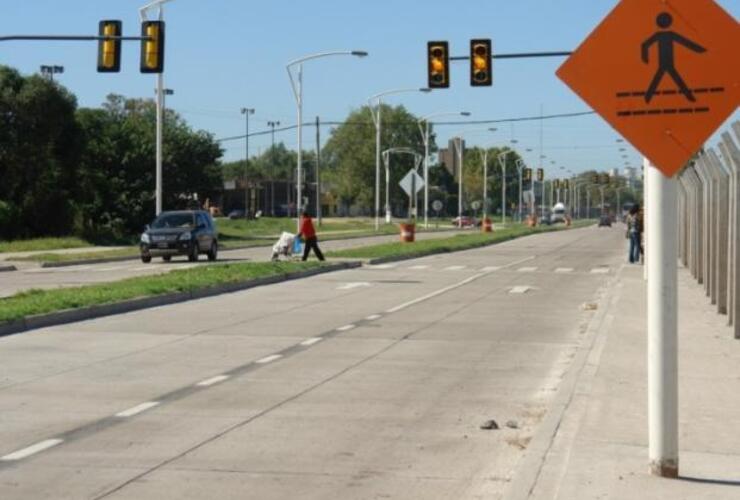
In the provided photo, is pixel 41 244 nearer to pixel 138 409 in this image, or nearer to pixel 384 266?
pixel 384 266

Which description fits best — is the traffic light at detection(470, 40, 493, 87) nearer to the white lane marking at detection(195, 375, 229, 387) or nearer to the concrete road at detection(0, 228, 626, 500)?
the concrete road at detection(0, 228, 626, 500)

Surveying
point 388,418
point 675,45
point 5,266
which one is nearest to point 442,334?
point 388,418

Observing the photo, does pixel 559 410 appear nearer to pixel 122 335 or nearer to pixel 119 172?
pixel 122 335

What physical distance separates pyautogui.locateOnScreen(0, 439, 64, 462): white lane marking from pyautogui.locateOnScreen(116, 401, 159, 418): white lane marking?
48.8 inches

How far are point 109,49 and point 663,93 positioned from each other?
80.7ft

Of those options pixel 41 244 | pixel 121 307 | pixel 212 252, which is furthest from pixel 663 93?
pixel 41 244

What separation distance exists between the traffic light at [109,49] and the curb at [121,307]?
250 inches

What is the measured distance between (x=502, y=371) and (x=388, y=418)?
3.46 m

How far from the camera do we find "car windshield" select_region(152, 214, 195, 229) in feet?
142

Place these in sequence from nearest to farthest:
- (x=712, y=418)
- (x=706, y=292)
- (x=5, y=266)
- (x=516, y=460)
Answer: (x=516, y=460), (x=712, y=418), (x=706, y=292), (x=5, y=266)

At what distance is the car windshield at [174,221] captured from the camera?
43156 millimetres

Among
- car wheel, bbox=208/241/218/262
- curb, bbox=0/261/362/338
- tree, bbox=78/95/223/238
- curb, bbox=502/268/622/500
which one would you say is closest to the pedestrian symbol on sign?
curb, bbox=502/268/622/500

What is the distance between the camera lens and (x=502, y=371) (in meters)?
13.8

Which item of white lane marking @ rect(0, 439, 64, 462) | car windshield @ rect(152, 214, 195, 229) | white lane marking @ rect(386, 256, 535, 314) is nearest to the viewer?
white lane marking @ rect(0, 439, 64, 462)
